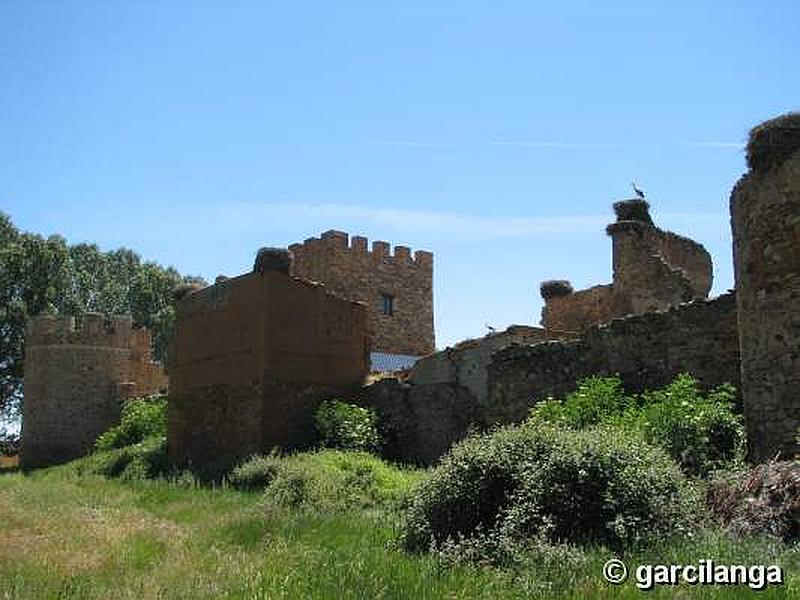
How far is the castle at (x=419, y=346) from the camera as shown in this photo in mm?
9648

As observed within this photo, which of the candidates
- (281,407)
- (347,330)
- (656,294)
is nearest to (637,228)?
(656,294)

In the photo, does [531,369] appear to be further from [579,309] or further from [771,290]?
[579,309]

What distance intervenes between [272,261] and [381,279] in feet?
37.7

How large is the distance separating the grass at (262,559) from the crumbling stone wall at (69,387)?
15.7 metres

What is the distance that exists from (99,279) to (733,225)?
4231cm

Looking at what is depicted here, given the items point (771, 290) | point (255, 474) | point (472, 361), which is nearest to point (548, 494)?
point (771, 290)

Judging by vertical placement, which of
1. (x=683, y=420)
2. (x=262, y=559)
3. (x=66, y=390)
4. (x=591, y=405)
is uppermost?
(x=66, y=390)

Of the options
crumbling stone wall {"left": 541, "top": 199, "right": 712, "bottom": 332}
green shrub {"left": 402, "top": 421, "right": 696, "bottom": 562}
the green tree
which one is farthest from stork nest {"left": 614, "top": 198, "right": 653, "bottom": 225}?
the green tree

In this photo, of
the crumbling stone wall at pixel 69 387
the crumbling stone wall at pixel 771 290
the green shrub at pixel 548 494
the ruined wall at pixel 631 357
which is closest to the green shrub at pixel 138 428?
the crumbling stone wall at pixel 69 387

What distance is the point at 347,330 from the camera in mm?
19625

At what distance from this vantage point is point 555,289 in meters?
23.2

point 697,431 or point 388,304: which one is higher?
point 388,304

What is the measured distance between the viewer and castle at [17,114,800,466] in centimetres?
965

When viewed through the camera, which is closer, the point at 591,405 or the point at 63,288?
the point at 591,405
